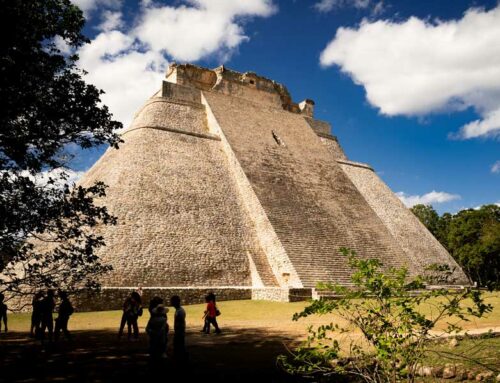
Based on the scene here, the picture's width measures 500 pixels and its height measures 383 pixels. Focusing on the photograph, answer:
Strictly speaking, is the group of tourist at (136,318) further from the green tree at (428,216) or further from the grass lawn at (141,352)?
the green tree at (428,216)

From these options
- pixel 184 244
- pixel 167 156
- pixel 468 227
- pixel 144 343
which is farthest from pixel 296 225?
pixel 468 227

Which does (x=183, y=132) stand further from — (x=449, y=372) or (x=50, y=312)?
(x=449, y=372)

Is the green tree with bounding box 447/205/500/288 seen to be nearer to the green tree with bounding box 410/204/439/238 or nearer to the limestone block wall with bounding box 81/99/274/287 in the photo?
the green tree with bounding box 410/204/439/238

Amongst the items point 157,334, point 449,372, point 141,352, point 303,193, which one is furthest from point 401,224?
point 157,334

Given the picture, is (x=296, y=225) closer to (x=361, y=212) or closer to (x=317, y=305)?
(x=361, y=212)

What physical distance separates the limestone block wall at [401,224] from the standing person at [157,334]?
16454 mm

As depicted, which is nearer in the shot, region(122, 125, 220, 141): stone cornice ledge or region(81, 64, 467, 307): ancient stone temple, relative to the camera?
region(81, 64, 467, 307): ancient stone temple

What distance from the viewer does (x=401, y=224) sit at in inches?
886

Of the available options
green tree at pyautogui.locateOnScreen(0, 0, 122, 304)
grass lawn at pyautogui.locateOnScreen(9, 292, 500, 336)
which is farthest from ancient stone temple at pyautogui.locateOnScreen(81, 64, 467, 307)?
green tree at pyautogui.locateOnScreen(0, 0, 122, 304)

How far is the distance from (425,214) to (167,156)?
3374 cm

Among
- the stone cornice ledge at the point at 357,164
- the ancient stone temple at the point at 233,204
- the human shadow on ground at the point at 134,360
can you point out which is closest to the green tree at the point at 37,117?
the human shadow on ground at the point at 134,360

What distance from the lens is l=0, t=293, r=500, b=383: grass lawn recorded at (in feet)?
18.5

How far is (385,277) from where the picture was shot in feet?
12.4

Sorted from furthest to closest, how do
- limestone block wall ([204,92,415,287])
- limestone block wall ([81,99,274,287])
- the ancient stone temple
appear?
limestone block wall ([204,92,415,287]) → the ancient stone temple → limestone block wall ([81,99,274,287])
